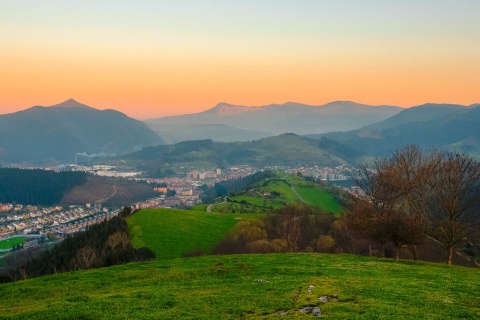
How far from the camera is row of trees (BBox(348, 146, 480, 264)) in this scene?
4216cm

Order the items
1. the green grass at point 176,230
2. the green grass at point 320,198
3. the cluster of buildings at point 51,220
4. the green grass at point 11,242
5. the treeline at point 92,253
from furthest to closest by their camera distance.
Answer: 1. the cluster of buildings at point 51,220
2. the green grass at point 320,198
3. the green grass at point 11,242
4. the green grass at point 176,230
5. the treeline at point 92,253

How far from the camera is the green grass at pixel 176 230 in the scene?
229 feet

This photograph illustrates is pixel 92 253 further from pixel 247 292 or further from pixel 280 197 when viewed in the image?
pixel 280 197

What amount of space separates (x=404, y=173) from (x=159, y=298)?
36948 mm

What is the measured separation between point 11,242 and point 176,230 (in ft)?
293

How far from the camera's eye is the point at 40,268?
68062mm

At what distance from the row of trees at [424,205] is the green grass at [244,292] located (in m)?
8.45

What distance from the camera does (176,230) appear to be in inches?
3179

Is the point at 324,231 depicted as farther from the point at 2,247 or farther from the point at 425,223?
the point at 2,247

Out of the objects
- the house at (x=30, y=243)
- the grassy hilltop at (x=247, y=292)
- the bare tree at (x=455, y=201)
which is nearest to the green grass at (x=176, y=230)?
the grassy hilltop at (x=247, y=292)

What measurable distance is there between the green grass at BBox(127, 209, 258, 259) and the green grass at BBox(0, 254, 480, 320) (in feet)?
112

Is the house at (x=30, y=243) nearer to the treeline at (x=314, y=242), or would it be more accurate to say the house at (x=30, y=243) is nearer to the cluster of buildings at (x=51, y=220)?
the cluster of buildings at (x=51, y=220)

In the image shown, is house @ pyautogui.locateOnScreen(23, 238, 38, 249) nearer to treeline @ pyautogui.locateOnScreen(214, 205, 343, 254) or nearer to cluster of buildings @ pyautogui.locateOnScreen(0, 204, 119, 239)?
cluster of buildings @ pyautogui.locateOnScreen(0, 204, 119, 239)

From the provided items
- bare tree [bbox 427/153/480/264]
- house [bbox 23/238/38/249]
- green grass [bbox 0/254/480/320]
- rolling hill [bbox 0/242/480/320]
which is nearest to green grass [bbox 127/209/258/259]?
green grass [bbox 0/254/480/320]
